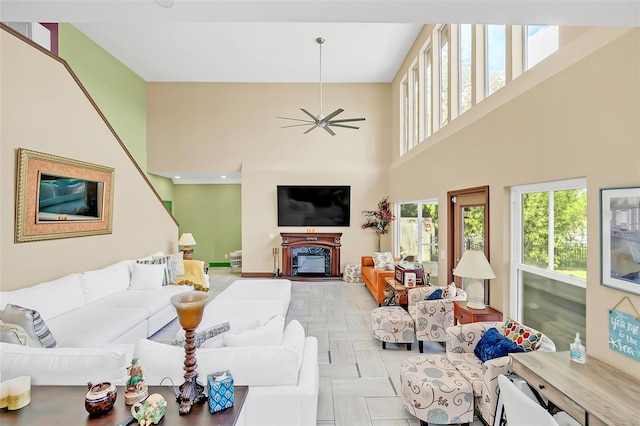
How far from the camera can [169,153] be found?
7.64 metres

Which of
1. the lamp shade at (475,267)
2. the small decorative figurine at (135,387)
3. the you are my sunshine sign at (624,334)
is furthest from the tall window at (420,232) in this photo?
the small decorative figurine at (135,387)

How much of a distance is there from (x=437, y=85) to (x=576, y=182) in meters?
3.32

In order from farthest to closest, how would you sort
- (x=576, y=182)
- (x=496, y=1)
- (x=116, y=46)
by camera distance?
(x=116, y=46) < (x=576, y=182) < (x=496, y=1)

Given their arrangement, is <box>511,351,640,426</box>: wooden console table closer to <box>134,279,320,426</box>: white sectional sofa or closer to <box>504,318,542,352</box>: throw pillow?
<box>504,318,542,352</box>: throw pillow

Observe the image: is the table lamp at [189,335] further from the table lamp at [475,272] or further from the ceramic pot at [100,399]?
the table lamp at [475,272]

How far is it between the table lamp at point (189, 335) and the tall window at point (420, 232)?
4620 mm

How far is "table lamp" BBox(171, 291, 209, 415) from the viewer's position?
1.36m

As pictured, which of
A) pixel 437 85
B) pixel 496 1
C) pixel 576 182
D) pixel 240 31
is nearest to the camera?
pixel 496 1

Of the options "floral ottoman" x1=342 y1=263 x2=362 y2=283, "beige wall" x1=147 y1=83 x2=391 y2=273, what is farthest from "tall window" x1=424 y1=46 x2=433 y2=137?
"floral ottoman" x1=342 y1=263 x2=362 y2=283

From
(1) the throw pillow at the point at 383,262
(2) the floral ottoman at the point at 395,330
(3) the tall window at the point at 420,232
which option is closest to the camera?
(2) the floral ottoman at the point at 395,330

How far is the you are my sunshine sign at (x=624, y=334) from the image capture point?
1.68m

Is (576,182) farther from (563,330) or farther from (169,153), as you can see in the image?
(169,153)

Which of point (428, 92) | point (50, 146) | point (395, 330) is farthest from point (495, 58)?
point (50, 146)

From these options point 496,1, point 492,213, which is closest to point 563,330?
point 492,213
